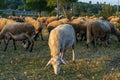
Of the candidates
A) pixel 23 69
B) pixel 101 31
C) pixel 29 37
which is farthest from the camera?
pixel 101 31

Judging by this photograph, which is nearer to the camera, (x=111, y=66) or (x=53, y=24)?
(x=111, y=66)

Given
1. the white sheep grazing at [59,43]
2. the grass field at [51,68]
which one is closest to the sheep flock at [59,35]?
the white sheep grazing at [59,43]

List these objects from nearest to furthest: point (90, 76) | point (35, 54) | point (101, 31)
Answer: point (90, 76) → point (35, 54) → point (101, 31)

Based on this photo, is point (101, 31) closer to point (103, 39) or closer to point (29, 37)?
point (103, 39)

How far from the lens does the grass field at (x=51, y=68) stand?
11.3 metres

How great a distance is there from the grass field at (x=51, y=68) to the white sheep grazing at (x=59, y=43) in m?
0.46

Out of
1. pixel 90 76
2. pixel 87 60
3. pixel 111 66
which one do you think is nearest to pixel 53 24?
pixel 87 60

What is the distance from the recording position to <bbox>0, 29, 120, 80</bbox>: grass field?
11349 millimetres

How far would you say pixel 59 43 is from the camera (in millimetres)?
12219

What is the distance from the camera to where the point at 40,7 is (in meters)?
64.9

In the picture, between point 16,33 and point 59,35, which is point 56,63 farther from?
point 16,33

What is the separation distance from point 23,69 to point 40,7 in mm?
52886

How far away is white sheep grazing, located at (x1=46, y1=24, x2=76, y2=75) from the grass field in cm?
46

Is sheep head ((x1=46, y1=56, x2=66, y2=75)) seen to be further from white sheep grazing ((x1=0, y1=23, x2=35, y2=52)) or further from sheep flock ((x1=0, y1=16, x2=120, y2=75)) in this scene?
white sheep grazing ((x1=0, y1=23, x2=35, y2=52))
